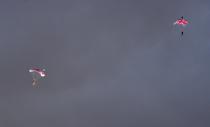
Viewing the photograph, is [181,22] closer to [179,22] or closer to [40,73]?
[179,22]

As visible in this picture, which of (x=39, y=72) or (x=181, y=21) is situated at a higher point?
(x=181, y=21)

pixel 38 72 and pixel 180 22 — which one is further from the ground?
pixel 180 22

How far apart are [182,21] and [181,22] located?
0.65m

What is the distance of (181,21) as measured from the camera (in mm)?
82750

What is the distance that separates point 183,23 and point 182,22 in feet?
1.52

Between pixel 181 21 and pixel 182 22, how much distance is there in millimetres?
464

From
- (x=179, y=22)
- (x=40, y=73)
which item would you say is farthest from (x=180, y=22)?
(x=40, y=73)

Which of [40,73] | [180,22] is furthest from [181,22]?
[40,73]

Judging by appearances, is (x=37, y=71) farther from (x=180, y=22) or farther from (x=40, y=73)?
(x=180, y=22)

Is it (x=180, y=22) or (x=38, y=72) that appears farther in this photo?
(x=180, y=22)

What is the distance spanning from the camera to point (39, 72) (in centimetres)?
7462

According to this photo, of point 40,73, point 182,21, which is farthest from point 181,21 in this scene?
point 40,73

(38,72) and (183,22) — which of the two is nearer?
(38,72)

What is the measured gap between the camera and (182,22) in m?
82.8
